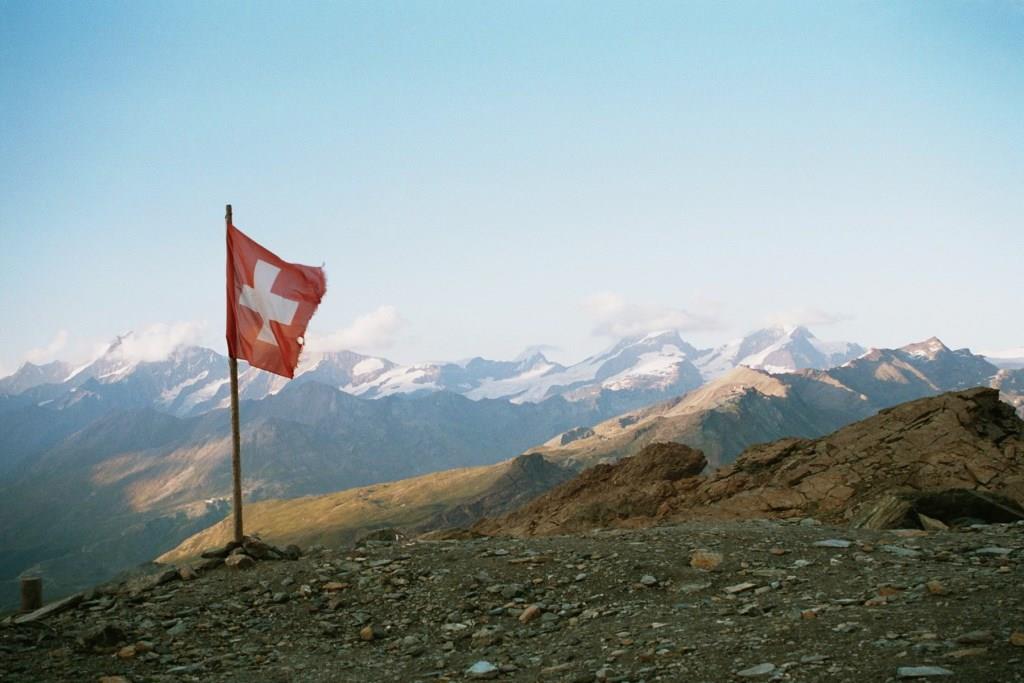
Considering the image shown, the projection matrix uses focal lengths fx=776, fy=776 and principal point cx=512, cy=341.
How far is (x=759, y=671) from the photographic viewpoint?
11242 millimetres

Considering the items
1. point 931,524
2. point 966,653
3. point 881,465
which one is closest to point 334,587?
point 966,653

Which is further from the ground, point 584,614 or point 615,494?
point 584,614

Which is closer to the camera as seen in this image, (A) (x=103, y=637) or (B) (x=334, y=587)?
(A) (x=103, y=637)

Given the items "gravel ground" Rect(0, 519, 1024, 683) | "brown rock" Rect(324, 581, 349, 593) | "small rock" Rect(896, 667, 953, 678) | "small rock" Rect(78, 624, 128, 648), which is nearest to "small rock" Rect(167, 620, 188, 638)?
"gravel ground" Rect(0, 519, 1024, 683)

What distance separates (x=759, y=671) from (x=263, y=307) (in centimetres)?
1736

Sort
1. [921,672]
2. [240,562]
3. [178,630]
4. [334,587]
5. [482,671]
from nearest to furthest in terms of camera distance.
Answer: [921,672], [482,671], [178,630], [334,587], [240,562]

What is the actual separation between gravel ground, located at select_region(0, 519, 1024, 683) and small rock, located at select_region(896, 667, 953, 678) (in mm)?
50

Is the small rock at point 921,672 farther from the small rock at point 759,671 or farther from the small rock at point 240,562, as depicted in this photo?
the small rock at point 240,562

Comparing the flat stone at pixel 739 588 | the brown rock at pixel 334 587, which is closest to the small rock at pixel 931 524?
the flat stone at pixel 739 588

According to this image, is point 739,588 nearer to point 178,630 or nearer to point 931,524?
point 931,524

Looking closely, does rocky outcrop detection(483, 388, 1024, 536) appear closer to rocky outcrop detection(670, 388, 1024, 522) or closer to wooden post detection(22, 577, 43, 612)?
rocky outcrop detection(670, 388, 1024, 522)

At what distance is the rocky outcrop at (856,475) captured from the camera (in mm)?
26734

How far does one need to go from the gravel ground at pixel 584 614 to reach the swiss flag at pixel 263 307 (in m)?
6.14

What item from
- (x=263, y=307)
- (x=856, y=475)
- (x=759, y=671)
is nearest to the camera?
(x=759, y=671)
